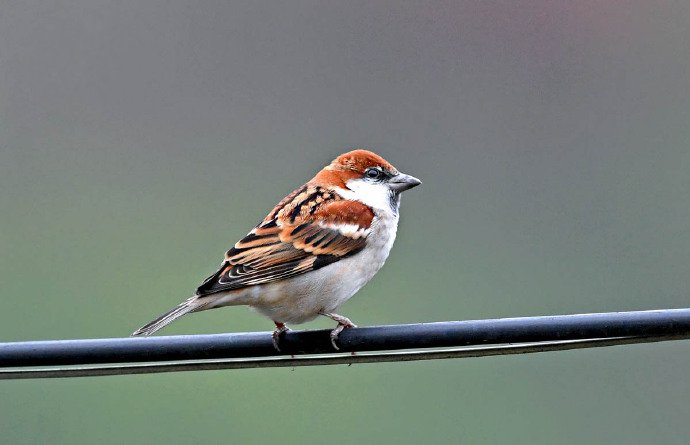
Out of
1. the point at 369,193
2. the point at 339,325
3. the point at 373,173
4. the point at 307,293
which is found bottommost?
the point at 339,325

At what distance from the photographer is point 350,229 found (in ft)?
27.1

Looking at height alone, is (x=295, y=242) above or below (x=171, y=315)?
above

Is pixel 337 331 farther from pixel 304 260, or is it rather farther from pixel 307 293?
pixel 304 260

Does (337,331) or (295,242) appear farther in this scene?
(295,242)

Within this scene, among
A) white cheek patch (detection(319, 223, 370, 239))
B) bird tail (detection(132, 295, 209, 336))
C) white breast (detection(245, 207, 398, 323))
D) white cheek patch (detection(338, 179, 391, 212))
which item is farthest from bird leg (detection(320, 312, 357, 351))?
white cheek patch (detection(338, 179, 391, 212))

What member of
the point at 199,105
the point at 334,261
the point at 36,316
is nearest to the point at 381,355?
the point at 334,261

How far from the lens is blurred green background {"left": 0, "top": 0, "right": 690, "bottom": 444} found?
13.0 metres

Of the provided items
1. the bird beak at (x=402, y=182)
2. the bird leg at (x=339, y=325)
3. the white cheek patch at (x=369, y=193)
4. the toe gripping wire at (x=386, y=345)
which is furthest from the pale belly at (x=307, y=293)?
the toe gripping wire at (x=386, y=345)

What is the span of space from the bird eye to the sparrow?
1.06 feet

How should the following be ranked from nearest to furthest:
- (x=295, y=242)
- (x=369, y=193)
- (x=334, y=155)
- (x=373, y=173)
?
(x=295, y=242) < (x=369, y=193) < (x=373, y=173) < (x=334, y=155)

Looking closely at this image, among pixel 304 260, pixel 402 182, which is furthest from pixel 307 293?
pixel 402 182

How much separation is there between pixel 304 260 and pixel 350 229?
1.45ft

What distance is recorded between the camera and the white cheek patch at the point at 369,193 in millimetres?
8750

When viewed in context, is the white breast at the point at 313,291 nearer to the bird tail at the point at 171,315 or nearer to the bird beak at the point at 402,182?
the bird tail at the point at 171,315
